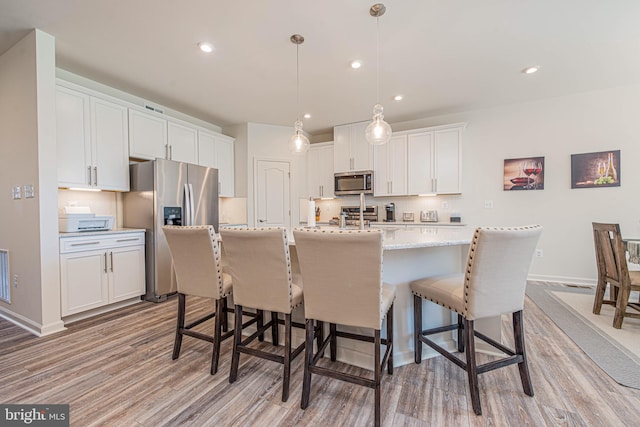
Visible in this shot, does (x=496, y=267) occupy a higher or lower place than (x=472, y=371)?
higher

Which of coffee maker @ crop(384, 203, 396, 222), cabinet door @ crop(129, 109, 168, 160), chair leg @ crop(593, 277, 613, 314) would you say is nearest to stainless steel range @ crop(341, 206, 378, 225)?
coffee maker @ crop(384, 203, 396, 222)

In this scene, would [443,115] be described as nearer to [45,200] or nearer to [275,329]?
[275,329]

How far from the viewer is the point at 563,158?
382 cm

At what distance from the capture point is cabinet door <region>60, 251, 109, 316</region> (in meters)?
2.55

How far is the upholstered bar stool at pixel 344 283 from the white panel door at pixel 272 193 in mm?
3643

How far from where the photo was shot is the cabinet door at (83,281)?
255cm

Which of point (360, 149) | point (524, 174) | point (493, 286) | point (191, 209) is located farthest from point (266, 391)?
point (524, 174)

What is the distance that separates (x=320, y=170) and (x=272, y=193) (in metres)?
1.04

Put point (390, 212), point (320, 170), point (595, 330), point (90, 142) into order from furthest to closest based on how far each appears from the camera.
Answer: point (320, 170), point (390, 212), point (90, 142), point (595, 330)

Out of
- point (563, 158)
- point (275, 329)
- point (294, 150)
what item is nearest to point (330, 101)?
point (294, 150)

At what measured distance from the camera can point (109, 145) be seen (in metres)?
3.20

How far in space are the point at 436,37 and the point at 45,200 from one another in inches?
149

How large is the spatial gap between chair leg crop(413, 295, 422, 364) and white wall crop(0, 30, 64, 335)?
10.3 ft

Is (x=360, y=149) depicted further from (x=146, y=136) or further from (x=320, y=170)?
(x=146, y=136)
